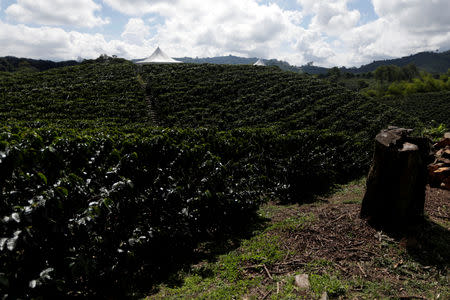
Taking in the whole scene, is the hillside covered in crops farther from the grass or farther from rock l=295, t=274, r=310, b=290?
rock l=295, t=274, r=310, b=290

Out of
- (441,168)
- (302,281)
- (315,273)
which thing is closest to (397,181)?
(315,273)

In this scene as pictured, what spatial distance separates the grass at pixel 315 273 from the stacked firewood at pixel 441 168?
10.9 ft

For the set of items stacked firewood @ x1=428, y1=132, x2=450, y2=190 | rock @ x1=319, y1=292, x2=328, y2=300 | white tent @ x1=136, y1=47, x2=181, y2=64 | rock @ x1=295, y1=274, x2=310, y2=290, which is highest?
white tent @ x1=136, y1=47, x2=181, y2=64

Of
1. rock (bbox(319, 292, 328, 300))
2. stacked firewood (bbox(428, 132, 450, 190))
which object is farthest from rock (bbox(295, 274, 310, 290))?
stacked firewood (bbox(428, 132, 450, 190))

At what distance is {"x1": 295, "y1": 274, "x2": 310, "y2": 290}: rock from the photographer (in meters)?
2.97

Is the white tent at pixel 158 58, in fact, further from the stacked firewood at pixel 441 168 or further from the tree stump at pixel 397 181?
the tree stump at pixel 397 181

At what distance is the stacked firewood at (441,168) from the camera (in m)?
6.35

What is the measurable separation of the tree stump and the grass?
14.0 inches

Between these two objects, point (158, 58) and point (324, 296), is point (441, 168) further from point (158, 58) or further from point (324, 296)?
point (158, 58)

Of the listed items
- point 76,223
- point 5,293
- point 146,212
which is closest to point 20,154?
point 76,223

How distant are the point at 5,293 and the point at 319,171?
27.0 ft

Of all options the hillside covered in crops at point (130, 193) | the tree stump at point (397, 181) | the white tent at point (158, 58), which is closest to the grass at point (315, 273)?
the tree stump at point (397, 181)

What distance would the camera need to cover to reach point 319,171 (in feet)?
27.9

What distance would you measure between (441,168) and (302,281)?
6026 millimetres
